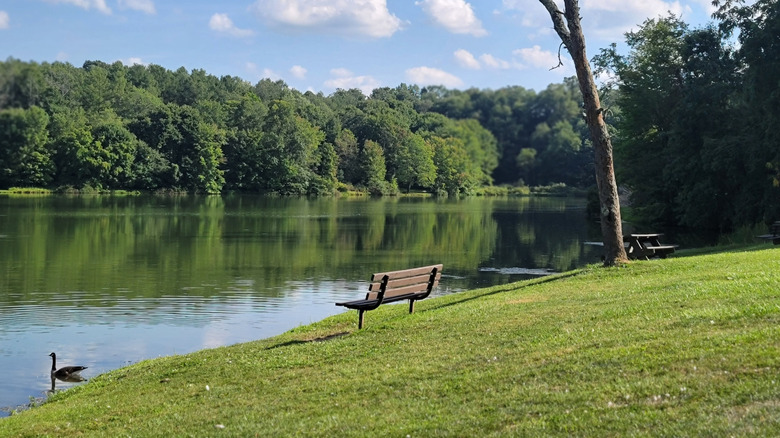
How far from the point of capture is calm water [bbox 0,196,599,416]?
1983 centimetres

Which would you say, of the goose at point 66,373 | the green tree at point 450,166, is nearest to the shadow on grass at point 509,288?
the goose at point 66,373

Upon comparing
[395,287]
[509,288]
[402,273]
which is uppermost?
[402,273]

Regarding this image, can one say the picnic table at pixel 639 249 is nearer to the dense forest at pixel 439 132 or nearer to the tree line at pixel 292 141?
the dense forest at pixel 439 132

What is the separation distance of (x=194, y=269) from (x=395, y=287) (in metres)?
19.6

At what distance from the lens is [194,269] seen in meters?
33.6

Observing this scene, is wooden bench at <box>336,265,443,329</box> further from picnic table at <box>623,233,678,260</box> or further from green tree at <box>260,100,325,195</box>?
green tree at <box>260,100,325,195</box>

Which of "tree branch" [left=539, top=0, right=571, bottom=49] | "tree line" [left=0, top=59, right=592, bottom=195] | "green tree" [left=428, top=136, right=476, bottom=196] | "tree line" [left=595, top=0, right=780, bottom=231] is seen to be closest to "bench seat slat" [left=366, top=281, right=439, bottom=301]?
"tree branch" [left=539, top=0, right=571, bottom=49]

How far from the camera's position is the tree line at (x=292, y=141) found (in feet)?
348

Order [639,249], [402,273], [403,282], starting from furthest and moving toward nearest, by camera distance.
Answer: [639,249], [403,282], [402,273]

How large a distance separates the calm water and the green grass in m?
4.34

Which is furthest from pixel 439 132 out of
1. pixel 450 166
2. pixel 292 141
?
pixel 292 141

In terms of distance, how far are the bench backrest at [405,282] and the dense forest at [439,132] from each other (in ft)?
22.9

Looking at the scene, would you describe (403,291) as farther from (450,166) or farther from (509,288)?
(450,166)

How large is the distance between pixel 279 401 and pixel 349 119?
13803 centimetres
